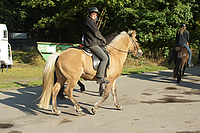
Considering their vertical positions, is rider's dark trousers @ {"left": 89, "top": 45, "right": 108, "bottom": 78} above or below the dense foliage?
below

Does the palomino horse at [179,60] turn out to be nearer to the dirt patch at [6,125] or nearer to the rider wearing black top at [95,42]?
the rider wearing black top at [95,42]

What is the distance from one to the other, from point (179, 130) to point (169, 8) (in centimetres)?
1662

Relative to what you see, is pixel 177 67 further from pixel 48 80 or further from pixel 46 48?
pixel 46 48

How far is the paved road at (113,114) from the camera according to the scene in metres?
4.80

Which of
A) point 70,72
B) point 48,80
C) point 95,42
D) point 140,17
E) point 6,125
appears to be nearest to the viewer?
point 6,125

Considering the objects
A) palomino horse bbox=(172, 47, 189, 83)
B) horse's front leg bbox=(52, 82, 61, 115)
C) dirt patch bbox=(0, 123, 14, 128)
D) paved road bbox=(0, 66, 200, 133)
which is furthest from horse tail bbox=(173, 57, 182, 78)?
dirt patch bbox=(0, 123, 14, 128)

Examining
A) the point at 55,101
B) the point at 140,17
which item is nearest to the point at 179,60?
the point at 55,101

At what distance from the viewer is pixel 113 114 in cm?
591

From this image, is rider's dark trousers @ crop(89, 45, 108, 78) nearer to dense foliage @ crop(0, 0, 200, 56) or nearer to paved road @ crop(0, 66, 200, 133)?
paved road @ crop(0, 66, 200, 133)

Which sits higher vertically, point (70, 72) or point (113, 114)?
point (70, 72)

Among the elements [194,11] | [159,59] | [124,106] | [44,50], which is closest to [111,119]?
[124,106]

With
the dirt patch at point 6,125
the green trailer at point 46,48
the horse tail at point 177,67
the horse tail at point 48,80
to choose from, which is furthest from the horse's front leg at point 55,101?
the green trailer at point 46,48

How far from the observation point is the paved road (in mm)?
4801

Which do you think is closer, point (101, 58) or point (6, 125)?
point (6, 125)
